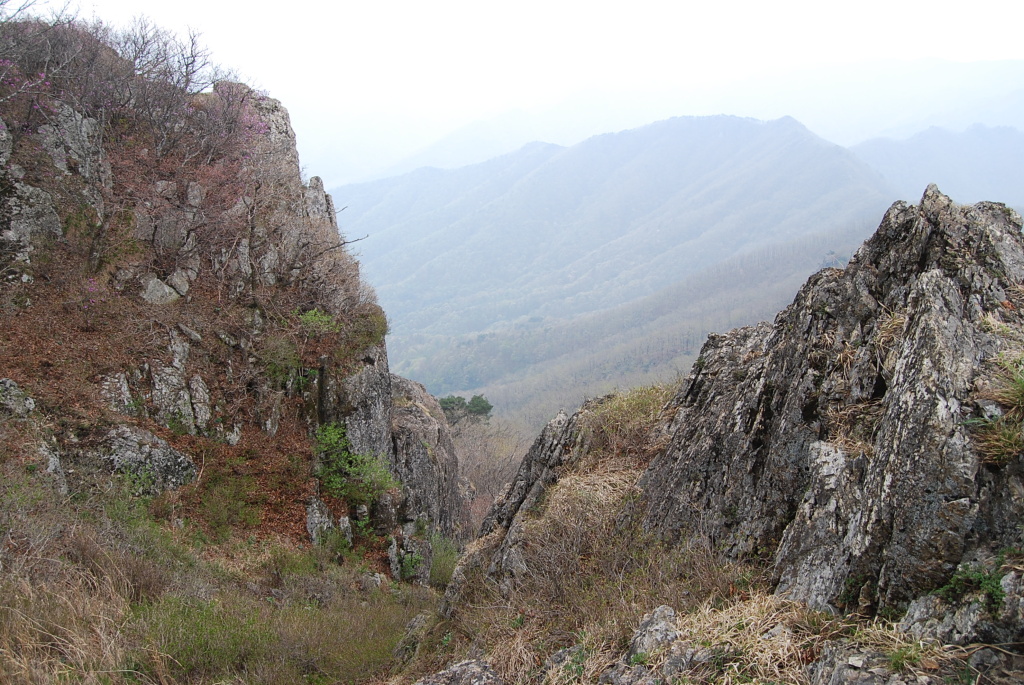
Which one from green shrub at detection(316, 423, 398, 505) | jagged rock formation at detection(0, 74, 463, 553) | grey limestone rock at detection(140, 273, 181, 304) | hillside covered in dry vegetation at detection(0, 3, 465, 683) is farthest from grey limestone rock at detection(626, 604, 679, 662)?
grey limestone rock at detection(140, 273, 181, 304)

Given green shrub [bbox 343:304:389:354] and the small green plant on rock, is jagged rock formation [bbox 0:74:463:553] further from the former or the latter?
the small green plant on rock

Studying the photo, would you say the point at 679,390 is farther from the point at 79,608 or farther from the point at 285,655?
the point at 79,608

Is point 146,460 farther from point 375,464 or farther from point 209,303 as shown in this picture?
point 375,464

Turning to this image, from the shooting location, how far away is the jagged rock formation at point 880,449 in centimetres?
329

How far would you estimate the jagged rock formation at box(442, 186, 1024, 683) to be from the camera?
329 cm

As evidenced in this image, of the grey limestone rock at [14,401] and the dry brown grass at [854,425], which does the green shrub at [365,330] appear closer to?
the grey limestone rock at [14,401]

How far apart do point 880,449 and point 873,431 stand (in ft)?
1.32

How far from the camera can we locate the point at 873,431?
4375 millimetres

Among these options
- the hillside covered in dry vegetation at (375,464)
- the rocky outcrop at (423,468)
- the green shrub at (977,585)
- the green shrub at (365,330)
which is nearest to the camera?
the green shrub at (977,585)

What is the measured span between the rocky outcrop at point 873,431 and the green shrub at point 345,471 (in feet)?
29.4

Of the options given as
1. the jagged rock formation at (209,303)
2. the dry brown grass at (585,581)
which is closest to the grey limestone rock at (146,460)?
the jagged rock formation at (209,303)

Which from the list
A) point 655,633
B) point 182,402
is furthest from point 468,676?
point 182,402

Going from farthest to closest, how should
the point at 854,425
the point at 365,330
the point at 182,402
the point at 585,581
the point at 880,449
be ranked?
the point at 365,330 → the point at 182,402 → the point at 585,581 → the point at 854,425 → the point at 880,449

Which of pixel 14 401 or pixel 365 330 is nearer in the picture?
pixel 14 401
